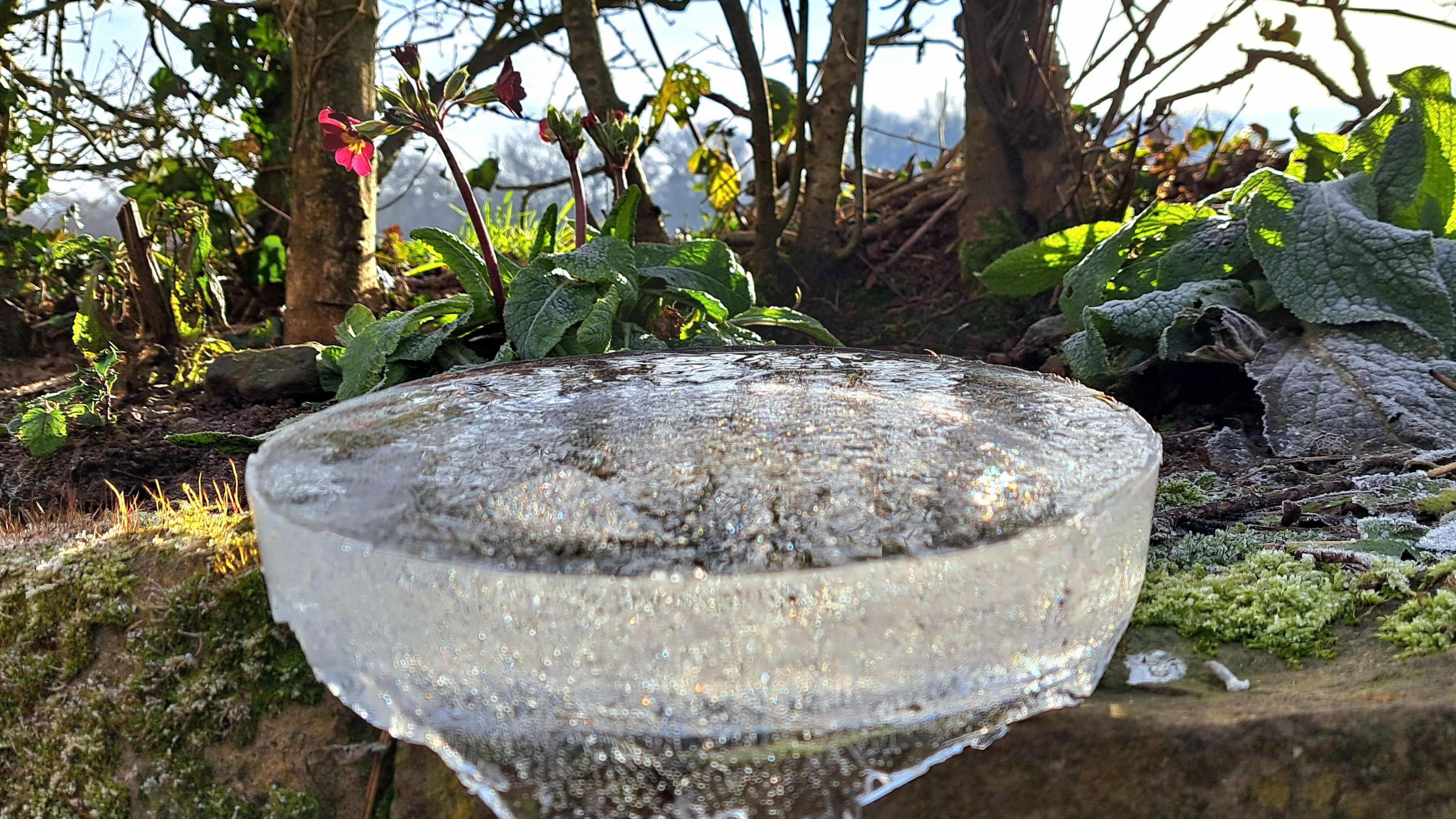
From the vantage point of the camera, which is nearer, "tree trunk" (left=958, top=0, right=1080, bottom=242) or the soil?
the soil

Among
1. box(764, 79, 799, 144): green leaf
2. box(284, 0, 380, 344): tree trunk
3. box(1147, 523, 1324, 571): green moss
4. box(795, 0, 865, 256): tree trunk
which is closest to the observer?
box(1147, 523, 1324, 571): green moss

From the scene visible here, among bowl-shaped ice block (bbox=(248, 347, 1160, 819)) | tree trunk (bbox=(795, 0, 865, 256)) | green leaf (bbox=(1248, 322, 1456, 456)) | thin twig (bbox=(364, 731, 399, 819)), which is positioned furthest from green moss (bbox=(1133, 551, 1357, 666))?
tree trunk (bbox=(795, 0, 865, 256))

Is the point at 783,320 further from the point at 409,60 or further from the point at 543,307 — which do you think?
the point at 409,60

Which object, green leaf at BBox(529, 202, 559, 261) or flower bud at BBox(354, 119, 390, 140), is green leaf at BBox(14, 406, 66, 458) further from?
green leaf at BBox(529, 202, 559, 261)

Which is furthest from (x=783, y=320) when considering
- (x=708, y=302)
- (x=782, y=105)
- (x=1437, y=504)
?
(x=782, y=105)

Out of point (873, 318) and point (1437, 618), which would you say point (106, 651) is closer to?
point (1437, 618)

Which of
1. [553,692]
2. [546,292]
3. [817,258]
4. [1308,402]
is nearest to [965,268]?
[817,258]
